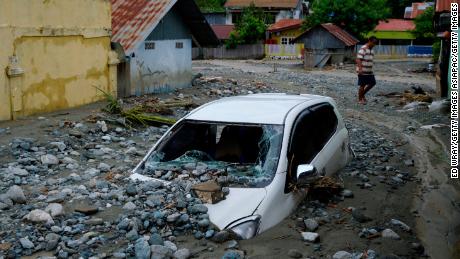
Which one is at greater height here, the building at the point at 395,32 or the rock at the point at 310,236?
the building at the point at 395,32

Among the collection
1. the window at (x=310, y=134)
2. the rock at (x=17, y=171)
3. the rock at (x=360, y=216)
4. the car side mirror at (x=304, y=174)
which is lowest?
the rock at (x=360, y=216)

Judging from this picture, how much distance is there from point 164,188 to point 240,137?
123 centimetres

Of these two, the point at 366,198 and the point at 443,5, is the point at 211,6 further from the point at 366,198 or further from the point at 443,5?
the point at 366,198

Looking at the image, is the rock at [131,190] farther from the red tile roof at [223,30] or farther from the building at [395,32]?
the building at [395,32]

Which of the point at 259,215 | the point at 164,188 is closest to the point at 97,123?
the point at 164,188

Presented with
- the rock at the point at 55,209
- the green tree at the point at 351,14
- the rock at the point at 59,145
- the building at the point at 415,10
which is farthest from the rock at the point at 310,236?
the building at the point at 415,10

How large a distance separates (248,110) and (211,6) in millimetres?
61345

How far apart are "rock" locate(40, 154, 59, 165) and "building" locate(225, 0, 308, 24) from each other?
51.3m

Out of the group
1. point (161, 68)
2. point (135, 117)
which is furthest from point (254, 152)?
point (161, 68)

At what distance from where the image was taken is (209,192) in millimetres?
5441

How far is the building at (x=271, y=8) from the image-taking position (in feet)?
193

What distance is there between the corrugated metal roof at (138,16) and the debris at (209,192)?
10790mm

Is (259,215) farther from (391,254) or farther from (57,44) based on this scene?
(57,44)

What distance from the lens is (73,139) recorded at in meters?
10.4
